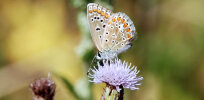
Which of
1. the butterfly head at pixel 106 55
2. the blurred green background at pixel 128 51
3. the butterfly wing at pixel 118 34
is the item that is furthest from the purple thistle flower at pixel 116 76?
the blurred green background at pixel 128 51

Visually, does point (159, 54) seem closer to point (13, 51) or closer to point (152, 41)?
point (152, 41)

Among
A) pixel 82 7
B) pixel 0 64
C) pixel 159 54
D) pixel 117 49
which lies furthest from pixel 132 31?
pixel 0 64

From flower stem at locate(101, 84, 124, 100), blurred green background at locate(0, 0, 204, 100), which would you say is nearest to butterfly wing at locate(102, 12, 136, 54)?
flower stem at locate(101, 84, 124, 100)

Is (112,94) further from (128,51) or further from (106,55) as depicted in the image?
(128,51)

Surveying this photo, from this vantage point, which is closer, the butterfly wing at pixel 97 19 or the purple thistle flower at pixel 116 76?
the purple thistle flower at pixel 116 76

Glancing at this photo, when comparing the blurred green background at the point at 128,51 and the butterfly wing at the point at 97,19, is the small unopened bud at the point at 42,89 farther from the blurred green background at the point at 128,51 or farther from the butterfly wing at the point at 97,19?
the blurred green background at the point at 128,51

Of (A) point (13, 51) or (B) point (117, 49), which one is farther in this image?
(A) point (13, 51)

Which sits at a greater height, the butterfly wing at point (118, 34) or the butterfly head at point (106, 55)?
the butterfly wing at point (118, 34)
